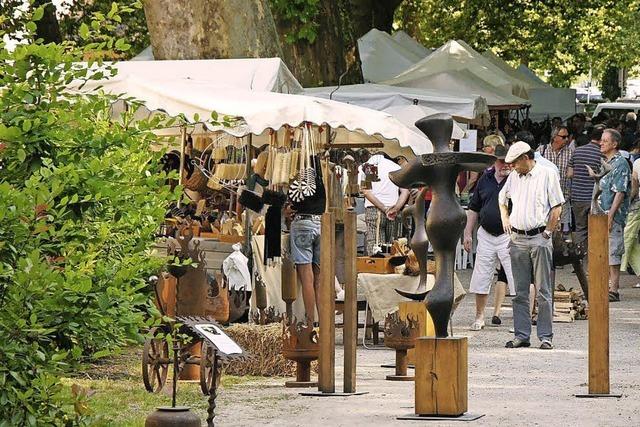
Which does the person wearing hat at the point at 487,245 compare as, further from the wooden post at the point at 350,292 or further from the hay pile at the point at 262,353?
the wooden post at the point at 350,292

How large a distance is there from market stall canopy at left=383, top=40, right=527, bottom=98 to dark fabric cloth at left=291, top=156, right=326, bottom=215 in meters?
11.8

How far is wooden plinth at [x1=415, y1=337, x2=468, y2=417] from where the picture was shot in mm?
10102

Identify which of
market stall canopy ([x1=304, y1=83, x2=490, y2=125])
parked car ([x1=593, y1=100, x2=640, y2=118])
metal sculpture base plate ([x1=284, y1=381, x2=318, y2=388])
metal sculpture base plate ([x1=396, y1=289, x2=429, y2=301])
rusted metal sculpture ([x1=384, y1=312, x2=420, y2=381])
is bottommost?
metal sculpture base plate ([x1=284, y1=381, x2=318, y2=388])

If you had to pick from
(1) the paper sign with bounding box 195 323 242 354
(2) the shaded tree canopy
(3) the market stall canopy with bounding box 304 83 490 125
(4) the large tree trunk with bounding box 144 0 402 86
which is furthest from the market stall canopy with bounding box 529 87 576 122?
(1) the paper sign with bounding box 195 323 242 354

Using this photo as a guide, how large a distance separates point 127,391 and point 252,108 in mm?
3633

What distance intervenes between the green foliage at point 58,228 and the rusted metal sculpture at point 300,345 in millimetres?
4254

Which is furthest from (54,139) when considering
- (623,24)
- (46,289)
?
(623,24)

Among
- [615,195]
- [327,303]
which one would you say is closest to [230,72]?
[615,195]

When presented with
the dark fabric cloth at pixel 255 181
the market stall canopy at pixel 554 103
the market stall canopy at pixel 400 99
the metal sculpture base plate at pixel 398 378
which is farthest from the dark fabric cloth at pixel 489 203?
the market stall canopy at pixel 554 103

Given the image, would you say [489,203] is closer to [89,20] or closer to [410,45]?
[89,20]

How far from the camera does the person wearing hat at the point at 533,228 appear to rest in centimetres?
1427

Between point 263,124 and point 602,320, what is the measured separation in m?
4.03

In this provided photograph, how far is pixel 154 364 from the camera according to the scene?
37.4 feet

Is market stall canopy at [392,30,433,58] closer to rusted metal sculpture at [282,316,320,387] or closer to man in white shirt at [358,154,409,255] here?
man in white shirt at [358,154,409,255]
